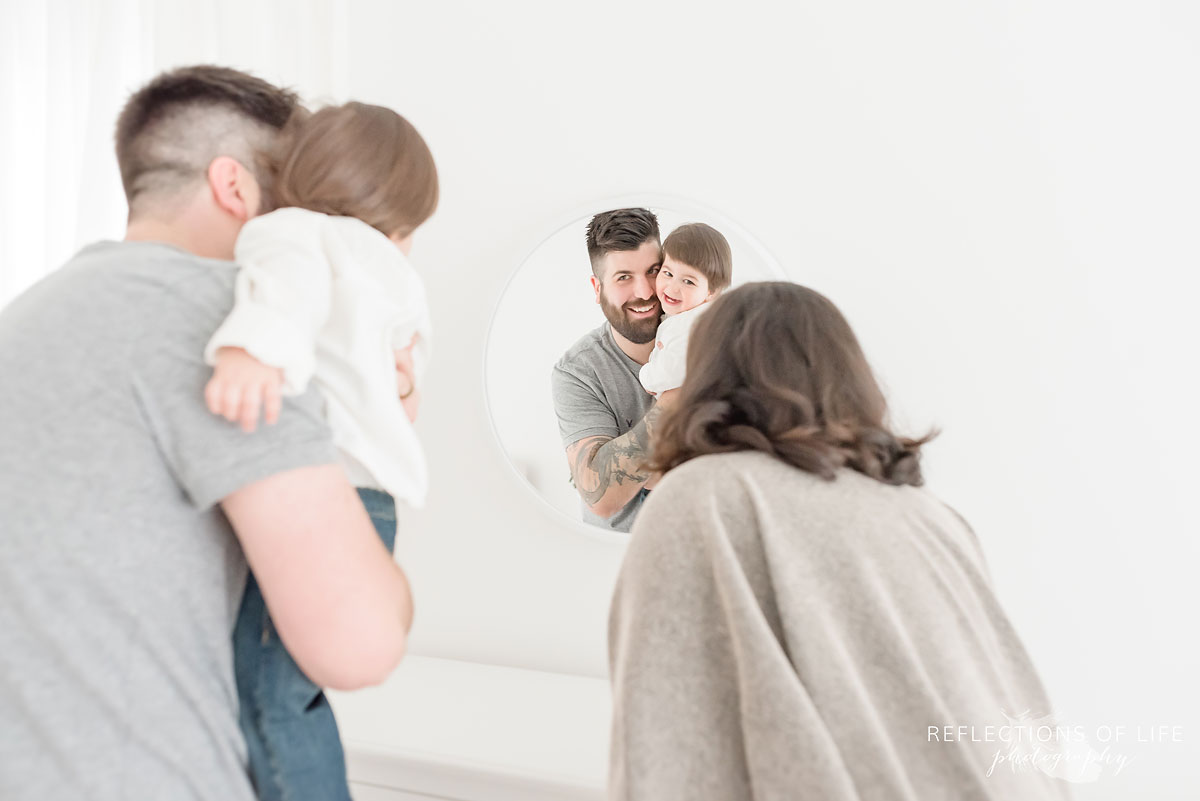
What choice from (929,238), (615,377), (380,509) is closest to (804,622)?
(380,509)

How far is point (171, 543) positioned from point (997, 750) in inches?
34.2

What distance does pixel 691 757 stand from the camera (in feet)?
3.02

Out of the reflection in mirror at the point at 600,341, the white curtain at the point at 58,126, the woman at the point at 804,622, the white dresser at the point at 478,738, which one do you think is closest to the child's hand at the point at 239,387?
the woman at the point at 804,622

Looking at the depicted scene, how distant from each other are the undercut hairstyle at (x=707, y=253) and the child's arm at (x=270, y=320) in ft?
2.92

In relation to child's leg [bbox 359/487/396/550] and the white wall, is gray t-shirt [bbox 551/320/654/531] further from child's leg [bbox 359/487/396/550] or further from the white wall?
child's leg [bbox 359/487/396/550]

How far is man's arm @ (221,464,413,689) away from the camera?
73 centimetres

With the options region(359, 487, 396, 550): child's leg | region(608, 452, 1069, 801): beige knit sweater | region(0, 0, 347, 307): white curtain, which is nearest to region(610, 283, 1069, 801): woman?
region(608, 452, 1069, 801): beige knit sweater

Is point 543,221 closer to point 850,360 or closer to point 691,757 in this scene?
point 850,360

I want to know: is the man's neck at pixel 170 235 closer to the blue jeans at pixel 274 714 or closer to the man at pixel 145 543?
the man at pixel 145 543

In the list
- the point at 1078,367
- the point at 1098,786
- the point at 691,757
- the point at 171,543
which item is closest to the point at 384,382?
the point at 171,543

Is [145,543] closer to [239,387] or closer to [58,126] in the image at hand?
[239,387]

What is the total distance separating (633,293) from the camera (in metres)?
1.69

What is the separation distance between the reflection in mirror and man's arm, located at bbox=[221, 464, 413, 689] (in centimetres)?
90

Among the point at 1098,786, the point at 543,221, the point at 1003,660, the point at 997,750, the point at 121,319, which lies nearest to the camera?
the point at 121,319
